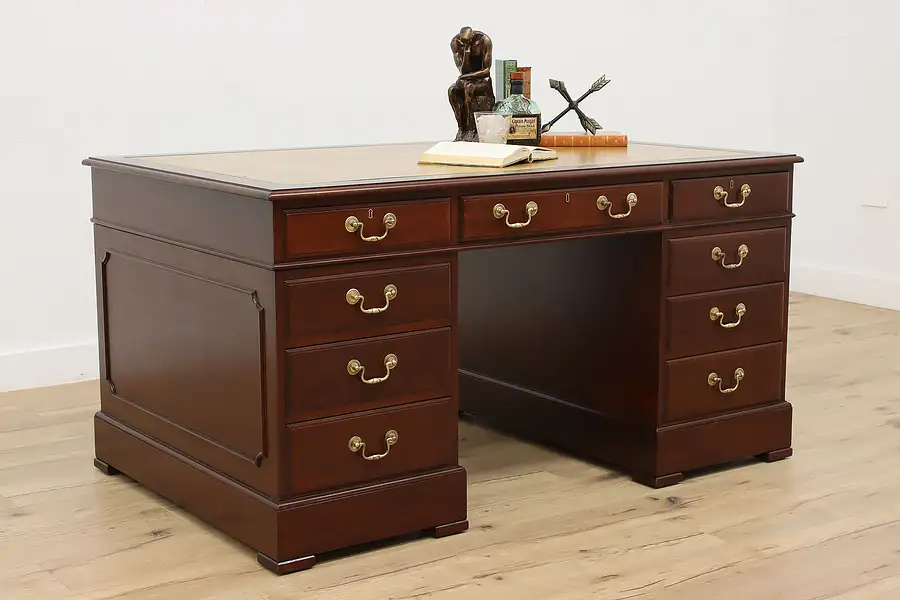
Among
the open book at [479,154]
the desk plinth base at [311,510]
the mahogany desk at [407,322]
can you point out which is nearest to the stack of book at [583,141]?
the mahogany desk at [407,322]

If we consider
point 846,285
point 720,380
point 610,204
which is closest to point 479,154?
point 610,204

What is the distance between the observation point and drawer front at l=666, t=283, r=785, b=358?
2711 mm

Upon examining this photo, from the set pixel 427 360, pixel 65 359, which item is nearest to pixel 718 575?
pixel 427 360

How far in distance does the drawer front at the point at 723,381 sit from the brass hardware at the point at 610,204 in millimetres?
366

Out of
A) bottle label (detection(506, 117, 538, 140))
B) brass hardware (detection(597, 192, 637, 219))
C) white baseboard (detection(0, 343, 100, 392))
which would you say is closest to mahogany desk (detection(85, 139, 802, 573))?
brass hardware (detection(597, 192, 637, 219))

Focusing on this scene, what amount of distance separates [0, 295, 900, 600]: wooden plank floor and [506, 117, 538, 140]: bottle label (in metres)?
0.78

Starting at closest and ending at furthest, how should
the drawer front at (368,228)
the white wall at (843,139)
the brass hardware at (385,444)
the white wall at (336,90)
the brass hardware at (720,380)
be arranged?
the drawer front at (368,228) < the brass hardware at (385,444) < the brass hardware at (720,380) < the white wall at (336,90) < the white wall at (843,139)

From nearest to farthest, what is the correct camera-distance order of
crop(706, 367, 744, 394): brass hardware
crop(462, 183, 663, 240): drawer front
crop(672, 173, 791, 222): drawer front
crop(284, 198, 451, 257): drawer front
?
crop(284, 198, 451, 257): drawer front → crop(462, 183, 663, 240): drawer front → crop(672, 173, 791, 222): drawer front → crop(706, 367, 744, 394): brass hardware

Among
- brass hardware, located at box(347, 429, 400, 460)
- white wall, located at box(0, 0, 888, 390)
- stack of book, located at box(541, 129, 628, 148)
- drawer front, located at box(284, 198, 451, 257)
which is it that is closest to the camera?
drawer front, located at box(284, 198, 451, 257)

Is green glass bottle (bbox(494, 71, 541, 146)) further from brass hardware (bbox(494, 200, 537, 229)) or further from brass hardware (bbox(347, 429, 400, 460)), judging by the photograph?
brass hardware (bbox(347, 429, 400, 460))

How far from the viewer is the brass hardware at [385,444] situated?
2281mm

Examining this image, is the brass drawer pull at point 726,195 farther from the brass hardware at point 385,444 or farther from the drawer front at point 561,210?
→ the brass hardware at point 385,444

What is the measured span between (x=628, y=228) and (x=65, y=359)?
1.88 m

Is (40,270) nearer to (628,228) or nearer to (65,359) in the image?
(65,359)
